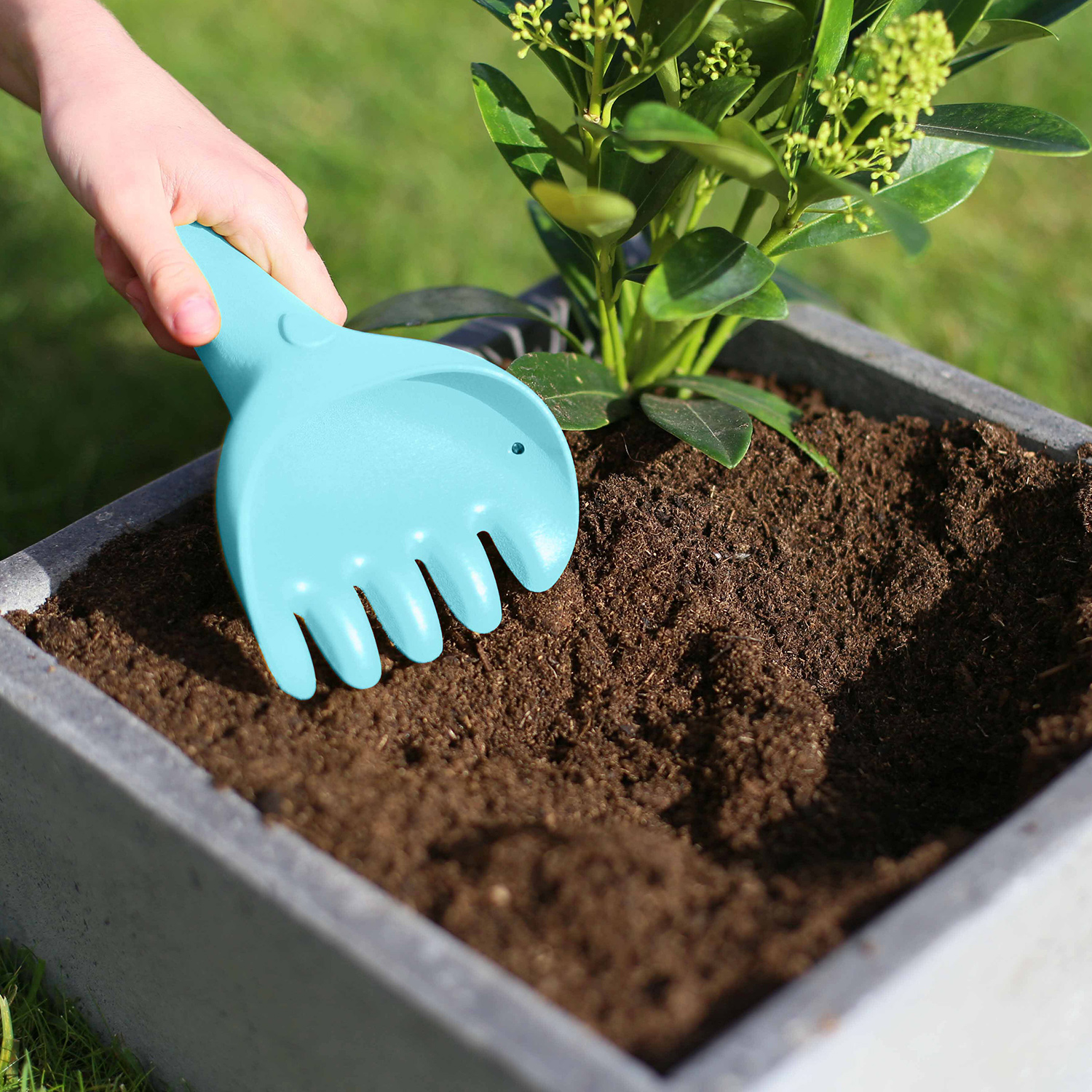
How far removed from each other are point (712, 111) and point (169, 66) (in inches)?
97.9

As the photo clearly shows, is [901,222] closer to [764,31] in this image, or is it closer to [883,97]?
[883,97]

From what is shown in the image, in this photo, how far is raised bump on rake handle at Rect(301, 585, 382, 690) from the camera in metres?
1.13

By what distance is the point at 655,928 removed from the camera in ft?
2.78

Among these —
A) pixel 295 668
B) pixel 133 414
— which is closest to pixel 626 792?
pixel 295 668

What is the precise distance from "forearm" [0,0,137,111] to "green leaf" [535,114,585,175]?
0.53 m

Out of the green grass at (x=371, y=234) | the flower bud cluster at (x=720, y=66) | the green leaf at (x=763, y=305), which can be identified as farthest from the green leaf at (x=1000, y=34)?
the green grass at (x=371, y=234)

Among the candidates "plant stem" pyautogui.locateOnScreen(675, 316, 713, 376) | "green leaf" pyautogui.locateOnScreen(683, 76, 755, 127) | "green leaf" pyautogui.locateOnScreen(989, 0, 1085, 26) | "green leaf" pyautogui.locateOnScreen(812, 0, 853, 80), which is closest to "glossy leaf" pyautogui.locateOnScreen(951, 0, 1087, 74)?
"green leaf" pyautogui.locateOnScreen(989, 0, 1085, 26)

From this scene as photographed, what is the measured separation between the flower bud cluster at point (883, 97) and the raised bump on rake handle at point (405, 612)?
64 cm

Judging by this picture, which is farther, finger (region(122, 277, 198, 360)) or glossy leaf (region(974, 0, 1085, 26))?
finger (region(122, 277, 198, 360))

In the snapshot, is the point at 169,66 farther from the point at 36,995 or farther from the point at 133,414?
the point at 36,995

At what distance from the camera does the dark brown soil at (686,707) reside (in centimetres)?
86

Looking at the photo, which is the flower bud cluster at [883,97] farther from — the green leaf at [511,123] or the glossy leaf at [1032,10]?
the green leaf at [511,123]

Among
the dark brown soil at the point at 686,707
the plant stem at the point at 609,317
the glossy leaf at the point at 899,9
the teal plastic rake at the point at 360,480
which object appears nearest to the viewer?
the dark brown soil at the point at 686,707

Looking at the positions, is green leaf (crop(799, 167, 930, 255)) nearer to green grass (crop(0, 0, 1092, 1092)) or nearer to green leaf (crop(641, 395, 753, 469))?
green leaf (crop(641, 395, 753, 469))
